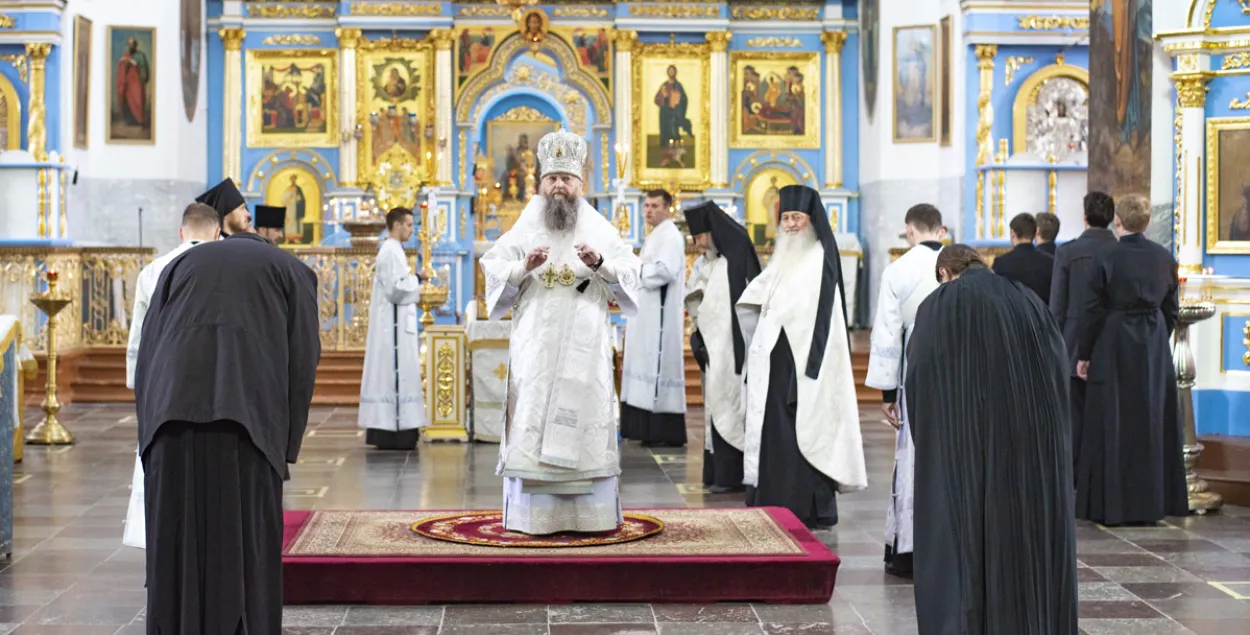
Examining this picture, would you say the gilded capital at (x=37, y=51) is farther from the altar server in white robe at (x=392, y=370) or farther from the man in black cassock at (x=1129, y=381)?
the man in black cassock at (x=1129, y=381)

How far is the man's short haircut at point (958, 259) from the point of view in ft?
16.4

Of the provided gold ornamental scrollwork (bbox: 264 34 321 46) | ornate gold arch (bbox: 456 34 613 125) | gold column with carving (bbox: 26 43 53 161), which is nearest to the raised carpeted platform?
gold column with carving (bbox: 26 43 53 161)

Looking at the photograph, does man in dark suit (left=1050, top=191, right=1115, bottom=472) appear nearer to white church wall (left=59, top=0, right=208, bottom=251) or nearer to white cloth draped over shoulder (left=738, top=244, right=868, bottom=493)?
white cloth draped over shoulder (left=738, top=244, right=868, bottom=493)

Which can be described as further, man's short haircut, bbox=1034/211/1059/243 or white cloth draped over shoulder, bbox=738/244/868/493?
man's short haircut, bbox=1034/211/1059/243

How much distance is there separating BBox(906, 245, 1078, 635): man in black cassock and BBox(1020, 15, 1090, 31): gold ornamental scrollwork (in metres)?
14.3

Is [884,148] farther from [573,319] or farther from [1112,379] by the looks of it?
[573,319]

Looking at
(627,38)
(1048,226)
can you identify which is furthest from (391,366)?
(627,38)

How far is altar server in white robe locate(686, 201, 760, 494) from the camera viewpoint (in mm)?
9414

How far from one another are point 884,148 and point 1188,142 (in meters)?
10.5

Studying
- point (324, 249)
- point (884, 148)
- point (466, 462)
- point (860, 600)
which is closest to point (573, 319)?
point (860, 600)

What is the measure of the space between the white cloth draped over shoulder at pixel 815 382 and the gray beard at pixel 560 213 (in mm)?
1209

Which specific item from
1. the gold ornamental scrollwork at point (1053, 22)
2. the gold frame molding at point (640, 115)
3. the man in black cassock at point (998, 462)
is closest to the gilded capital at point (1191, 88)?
the man in black cassock at point (998, 462)

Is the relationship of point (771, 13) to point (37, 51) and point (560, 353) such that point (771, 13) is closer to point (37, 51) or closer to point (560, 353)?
point (37, 51)

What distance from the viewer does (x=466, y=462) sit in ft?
36.7
